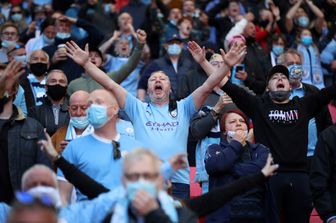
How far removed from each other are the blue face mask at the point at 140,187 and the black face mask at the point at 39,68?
703cm

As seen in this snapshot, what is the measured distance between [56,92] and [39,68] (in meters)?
1.48

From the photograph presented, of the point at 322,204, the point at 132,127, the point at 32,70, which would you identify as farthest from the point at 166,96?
the point at 32,70

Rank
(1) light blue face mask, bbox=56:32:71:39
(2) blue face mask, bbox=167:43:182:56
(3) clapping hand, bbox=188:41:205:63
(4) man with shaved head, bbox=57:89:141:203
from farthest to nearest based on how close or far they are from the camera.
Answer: (1) light blue face mask, bbox=56:32:71:39 → (2) blue face mask, bbox=167:43:182:56 → (3) clapping hand, bbox=188:41:205:63 → (4) man with shaved head, bbox=57:89:141:203

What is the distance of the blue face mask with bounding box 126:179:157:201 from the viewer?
21.0 feet

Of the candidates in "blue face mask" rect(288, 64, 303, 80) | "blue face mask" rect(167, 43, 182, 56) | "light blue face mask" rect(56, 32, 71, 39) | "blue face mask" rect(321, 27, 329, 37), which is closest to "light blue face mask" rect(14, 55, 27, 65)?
"light blue face mask" rect(56, 32, 71, 39)

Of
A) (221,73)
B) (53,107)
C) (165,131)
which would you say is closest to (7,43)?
(53,107)

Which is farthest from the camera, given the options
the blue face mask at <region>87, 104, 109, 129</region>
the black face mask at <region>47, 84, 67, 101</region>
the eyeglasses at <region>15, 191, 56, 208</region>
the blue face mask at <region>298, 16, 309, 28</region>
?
the blue face mask at <region>298, 16, 309, 28</region>

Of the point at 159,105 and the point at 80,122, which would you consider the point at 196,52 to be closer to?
the point at 159,105

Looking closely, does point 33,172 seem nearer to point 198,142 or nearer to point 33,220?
point 33,220

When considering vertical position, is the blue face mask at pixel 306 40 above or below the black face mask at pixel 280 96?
above

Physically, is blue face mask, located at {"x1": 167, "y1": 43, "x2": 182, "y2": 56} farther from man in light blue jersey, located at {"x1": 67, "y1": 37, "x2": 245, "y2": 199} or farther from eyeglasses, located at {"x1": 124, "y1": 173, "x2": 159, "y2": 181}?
eyeglasses, located at {"x1": 124, "y1": 173, "x2": 159, "y2": 181}

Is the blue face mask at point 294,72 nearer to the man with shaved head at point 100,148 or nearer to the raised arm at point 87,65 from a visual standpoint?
the raised arm at point 87,65

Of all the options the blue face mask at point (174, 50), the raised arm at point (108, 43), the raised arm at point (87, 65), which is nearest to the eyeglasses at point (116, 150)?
the raised arm at point (87, 65)

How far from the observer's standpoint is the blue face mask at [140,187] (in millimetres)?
6406
